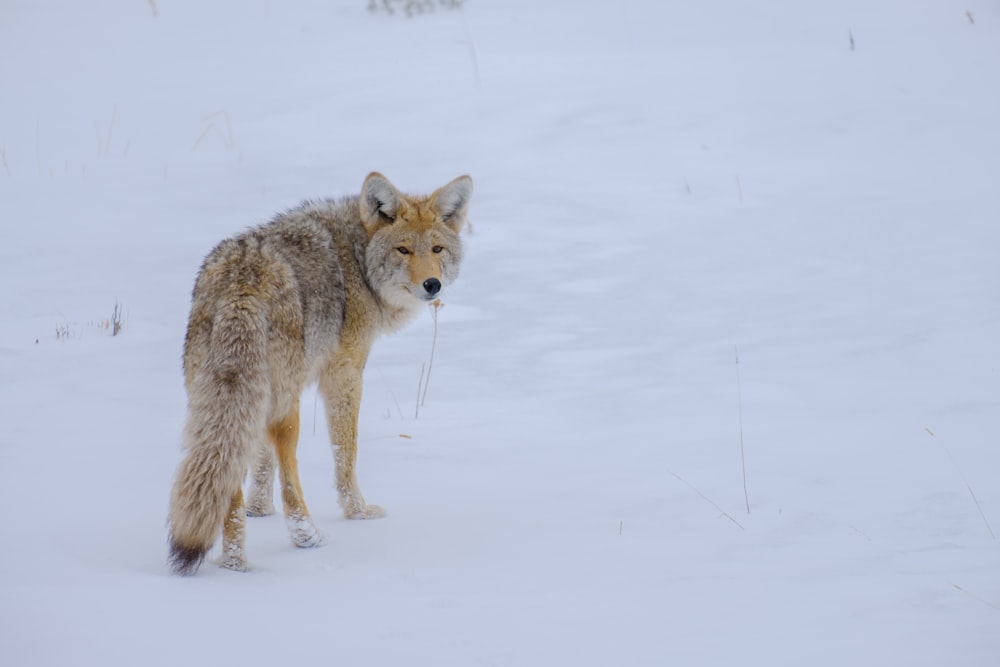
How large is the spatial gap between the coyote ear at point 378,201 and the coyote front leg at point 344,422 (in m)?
0.85

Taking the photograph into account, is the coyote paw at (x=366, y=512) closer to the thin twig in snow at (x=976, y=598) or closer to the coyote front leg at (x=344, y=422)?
the coyote front leg at (x=344, y=422)

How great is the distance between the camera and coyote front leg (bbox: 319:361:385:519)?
16.7ft

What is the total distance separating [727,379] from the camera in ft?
22.8

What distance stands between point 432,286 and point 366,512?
48.5 inches

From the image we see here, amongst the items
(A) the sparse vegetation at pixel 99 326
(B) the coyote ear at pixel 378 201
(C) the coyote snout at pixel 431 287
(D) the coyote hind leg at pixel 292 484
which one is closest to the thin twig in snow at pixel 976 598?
(D) the coyote hind leg at pixel 292 484

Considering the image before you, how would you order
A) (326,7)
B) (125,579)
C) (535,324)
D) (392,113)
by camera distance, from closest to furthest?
(125,579) → (535,324) → (392,113) → (326,7)

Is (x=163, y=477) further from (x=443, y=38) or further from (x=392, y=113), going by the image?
(x=443, y=38)

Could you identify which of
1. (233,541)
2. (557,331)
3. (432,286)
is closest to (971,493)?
(432,286)

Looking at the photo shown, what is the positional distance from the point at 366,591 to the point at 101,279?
5.54 metres

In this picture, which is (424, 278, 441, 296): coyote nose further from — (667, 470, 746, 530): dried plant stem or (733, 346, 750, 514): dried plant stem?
(733, 346, 750, 514): dried plant stem

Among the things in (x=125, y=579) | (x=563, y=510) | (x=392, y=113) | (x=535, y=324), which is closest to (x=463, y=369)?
(x=535, y=324)

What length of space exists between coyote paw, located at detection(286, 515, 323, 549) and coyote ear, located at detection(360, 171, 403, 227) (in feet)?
5.73

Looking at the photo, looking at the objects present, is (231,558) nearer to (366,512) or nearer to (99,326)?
(366,512)

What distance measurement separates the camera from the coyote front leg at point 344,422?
5.10m
